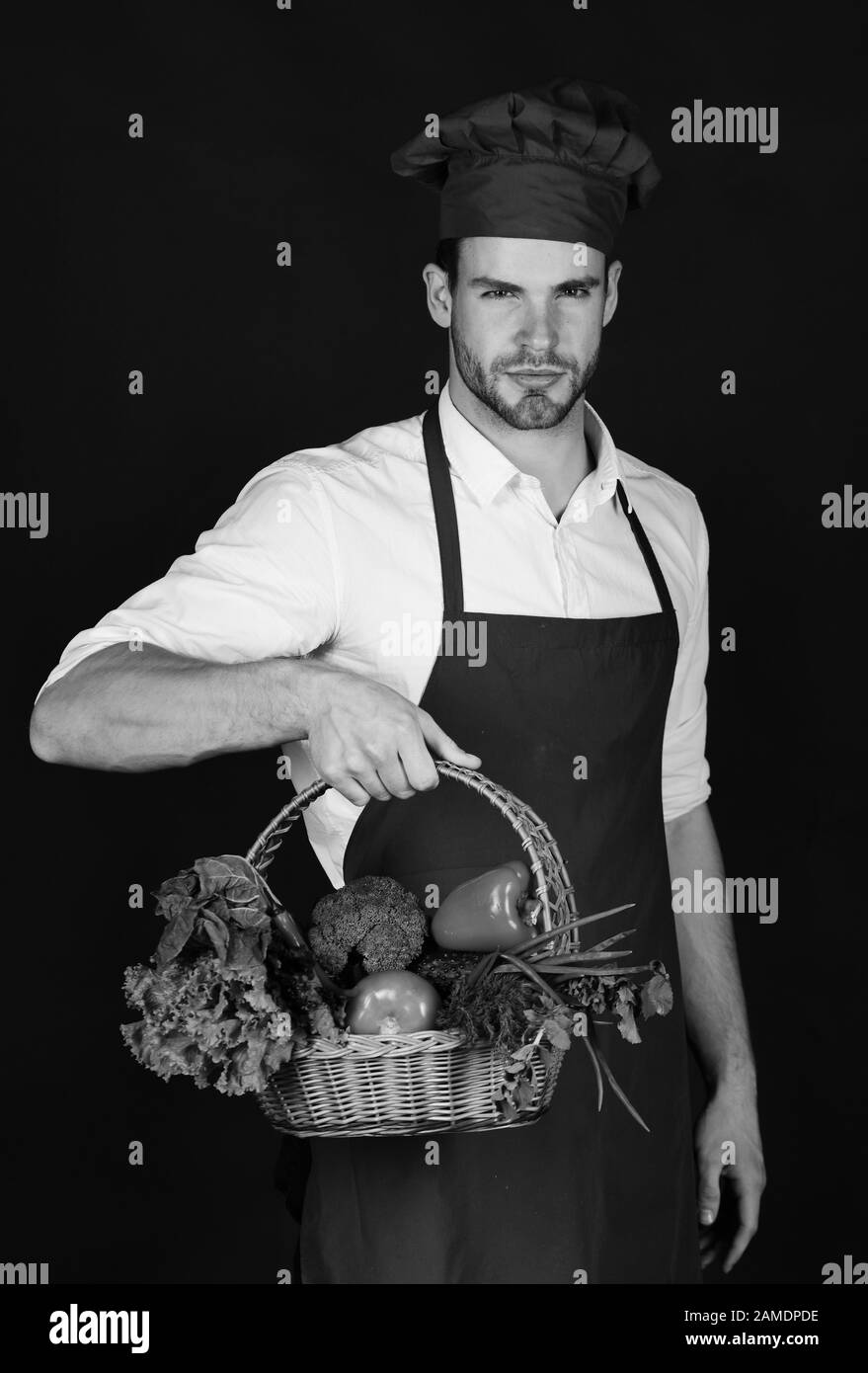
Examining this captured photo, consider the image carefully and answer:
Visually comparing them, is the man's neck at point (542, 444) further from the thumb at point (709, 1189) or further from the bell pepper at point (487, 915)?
the thumb at point (709, 1189)

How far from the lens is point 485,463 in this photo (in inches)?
95.7

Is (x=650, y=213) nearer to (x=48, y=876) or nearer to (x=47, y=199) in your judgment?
(x=47, y=199)

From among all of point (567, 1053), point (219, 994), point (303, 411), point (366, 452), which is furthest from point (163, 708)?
point (303, 411)

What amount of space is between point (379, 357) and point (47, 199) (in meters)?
0.67

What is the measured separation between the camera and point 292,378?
337 cm

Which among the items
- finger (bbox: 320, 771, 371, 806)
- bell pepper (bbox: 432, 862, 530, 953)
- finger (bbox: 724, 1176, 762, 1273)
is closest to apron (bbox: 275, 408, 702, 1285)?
finger (bbox: 724, 1176, 762, 1273)

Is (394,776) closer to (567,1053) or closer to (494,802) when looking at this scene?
(494,802)

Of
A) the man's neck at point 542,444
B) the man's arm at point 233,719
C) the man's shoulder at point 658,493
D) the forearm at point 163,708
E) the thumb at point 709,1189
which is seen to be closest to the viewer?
the man's arm at point 233,719

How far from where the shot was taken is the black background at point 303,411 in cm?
327

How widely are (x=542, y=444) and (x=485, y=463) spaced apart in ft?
0.38

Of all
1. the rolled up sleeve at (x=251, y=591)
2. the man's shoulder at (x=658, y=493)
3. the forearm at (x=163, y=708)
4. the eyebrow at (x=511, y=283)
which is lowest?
the forearm at (x=163, y=708)

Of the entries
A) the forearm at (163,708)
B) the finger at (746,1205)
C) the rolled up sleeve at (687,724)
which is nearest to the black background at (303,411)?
the rolled up sleeve at (687,724)

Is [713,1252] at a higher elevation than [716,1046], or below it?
below

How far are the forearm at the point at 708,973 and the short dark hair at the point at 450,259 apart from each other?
0.85 meters
